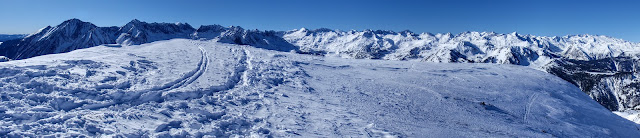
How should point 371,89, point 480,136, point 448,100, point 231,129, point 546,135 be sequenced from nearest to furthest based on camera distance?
1. point 231,129
2. point 480,136
3. point 546,135
4. point 448,100
5. point 371,89

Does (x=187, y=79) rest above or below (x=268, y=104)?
above

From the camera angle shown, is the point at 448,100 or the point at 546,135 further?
the point at 448,100

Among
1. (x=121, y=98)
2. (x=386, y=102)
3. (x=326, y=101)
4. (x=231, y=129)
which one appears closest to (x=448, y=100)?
(x=386, y=102)

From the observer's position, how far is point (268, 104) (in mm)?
12836

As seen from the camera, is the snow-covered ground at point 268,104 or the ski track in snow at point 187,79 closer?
the snow-covered ground at point 268,104

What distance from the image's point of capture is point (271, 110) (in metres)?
12.0

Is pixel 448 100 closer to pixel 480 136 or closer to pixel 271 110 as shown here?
pixel 480 136

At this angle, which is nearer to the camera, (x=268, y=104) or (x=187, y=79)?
(x=268, y=104)

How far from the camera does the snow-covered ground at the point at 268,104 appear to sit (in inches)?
384

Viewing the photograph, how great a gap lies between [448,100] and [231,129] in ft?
34.4

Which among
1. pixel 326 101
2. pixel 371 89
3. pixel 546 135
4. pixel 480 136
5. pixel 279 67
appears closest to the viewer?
pixel 480 136

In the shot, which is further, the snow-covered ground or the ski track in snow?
the ski track in snow

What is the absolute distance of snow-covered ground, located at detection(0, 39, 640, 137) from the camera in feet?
32.0

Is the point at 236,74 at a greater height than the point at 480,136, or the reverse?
the point at 236,74
